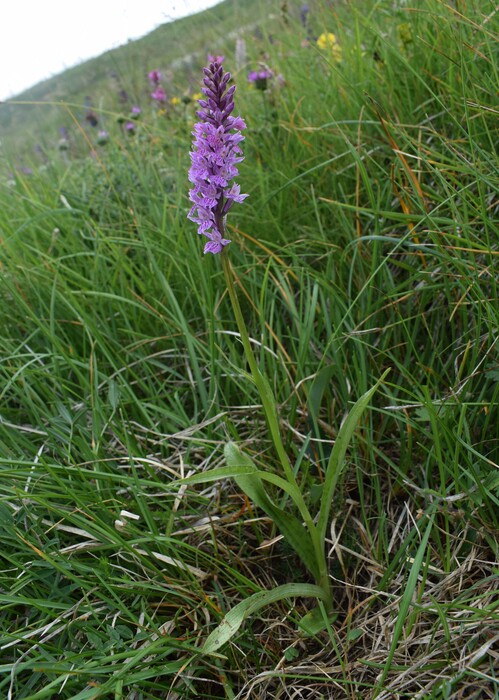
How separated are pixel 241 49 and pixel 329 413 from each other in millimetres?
3070

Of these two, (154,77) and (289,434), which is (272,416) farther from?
(154,77)

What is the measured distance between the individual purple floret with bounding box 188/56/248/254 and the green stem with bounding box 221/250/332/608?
0.11 m

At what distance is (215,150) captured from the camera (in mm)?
1272

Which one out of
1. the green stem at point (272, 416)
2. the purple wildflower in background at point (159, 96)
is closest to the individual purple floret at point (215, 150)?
the green stem at point (272, 416)

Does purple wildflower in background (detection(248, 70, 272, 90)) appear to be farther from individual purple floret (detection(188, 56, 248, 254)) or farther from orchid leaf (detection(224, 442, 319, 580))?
A: orchid leaf (detection(224, 442, 319, 580))

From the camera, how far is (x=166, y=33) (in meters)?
3.48

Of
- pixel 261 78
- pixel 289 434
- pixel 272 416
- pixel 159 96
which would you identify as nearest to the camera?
pixel 272 416

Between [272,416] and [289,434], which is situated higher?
[272,416]

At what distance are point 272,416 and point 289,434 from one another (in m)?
0.41

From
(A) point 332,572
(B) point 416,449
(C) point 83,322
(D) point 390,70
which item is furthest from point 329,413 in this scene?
(D) point 390,70

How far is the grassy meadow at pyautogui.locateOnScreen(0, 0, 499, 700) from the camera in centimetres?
138

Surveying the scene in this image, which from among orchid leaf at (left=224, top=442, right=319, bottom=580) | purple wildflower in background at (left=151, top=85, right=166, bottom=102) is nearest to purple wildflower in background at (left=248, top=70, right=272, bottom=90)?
purple wildflower in background at (left=151, top=85, right=166, bottom=102)

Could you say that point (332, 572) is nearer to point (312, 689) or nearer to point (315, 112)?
point (312, 689)

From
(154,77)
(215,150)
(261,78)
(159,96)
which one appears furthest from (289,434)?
(154,77)
